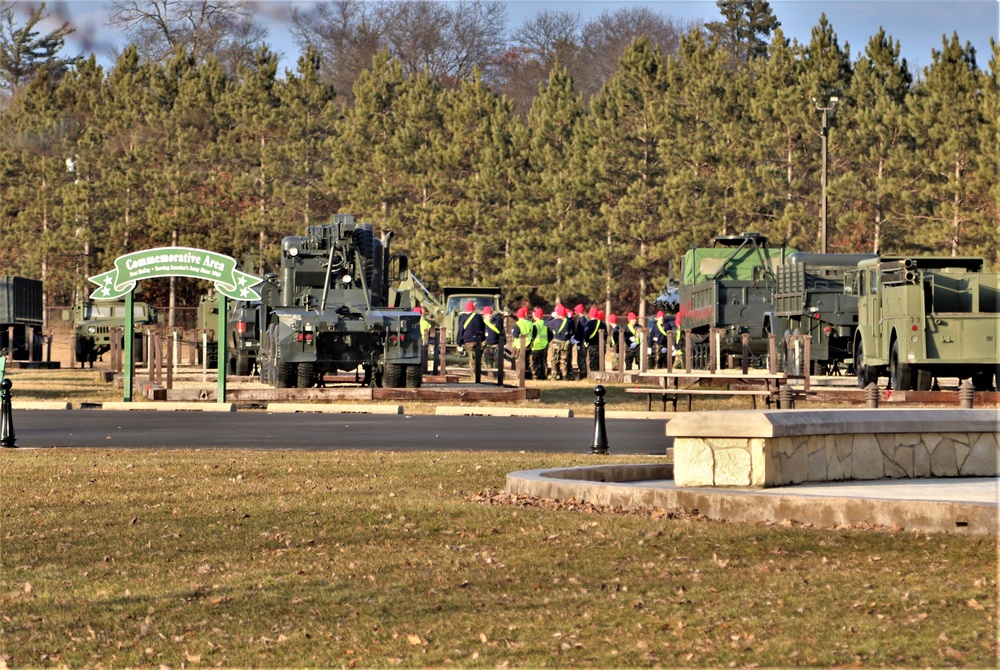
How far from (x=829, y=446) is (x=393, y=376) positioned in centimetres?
1746

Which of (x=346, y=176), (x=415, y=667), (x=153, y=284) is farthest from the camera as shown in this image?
(x=153, y=284)

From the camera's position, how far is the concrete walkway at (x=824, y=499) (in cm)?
1137

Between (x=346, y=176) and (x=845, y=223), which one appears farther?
(x=346, y=176)

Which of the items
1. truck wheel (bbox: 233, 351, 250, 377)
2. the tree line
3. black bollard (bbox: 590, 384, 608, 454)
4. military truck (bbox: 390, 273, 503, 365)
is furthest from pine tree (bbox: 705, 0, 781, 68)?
black bollard (bbox: 590, 384, 608, 454)

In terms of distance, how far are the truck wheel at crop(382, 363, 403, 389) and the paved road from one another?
4.29 meters

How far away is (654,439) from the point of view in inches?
834

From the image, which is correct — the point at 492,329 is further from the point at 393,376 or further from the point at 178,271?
the point at 178,271

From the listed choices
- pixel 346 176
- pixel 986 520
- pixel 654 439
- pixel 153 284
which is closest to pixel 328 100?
pixel 346 176

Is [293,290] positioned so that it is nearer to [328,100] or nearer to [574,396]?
[574,396]

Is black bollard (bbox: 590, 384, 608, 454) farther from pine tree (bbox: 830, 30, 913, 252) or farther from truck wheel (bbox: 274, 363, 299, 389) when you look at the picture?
pine tree (bbox: 830, 30, 913, 252)

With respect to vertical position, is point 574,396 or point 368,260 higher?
point 368,260

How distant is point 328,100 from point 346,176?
4669 mm

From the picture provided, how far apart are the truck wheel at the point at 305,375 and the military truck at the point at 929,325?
9.85m

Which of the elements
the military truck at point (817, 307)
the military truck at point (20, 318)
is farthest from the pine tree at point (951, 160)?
the military truck at point (20, 318)
